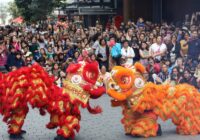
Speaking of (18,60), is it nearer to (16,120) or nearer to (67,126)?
(16,120)

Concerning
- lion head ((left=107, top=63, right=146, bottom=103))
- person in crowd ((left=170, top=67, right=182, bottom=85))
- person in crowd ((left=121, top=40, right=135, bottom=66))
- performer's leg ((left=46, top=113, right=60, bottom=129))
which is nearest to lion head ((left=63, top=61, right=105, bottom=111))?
lion head ((left=107, top=63, right=146, bottom=103))

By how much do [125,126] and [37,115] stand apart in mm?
3011

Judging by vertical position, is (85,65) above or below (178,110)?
above

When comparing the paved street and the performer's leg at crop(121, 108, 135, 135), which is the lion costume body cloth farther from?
the paved street

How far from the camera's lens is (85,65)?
31.5 ft

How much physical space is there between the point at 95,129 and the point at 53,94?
1.48 m

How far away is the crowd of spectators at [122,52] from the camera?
1519cm

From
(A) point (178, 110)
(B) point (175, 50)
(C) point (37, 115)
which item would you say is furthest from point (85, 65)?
(B) point (175, 50)

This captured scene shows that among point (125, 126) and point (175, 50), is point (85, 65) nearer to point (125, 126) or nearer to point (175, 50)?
point (125, 126)

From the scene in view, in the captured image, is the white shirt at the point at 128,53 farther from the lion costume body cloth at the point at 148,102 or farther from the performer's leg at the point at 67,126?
the performer's leg at the point at 67,126

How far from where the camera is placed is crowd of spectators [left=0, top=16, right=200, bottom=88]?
15188 mm

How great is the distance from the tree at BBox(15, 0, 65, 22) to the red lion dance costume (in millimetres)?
22048

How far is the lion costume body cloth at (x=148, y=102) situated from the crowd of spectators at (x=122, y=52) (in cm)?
430

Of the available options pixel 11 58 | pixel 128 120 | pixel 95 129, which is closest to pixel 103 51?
pixel 11 58
